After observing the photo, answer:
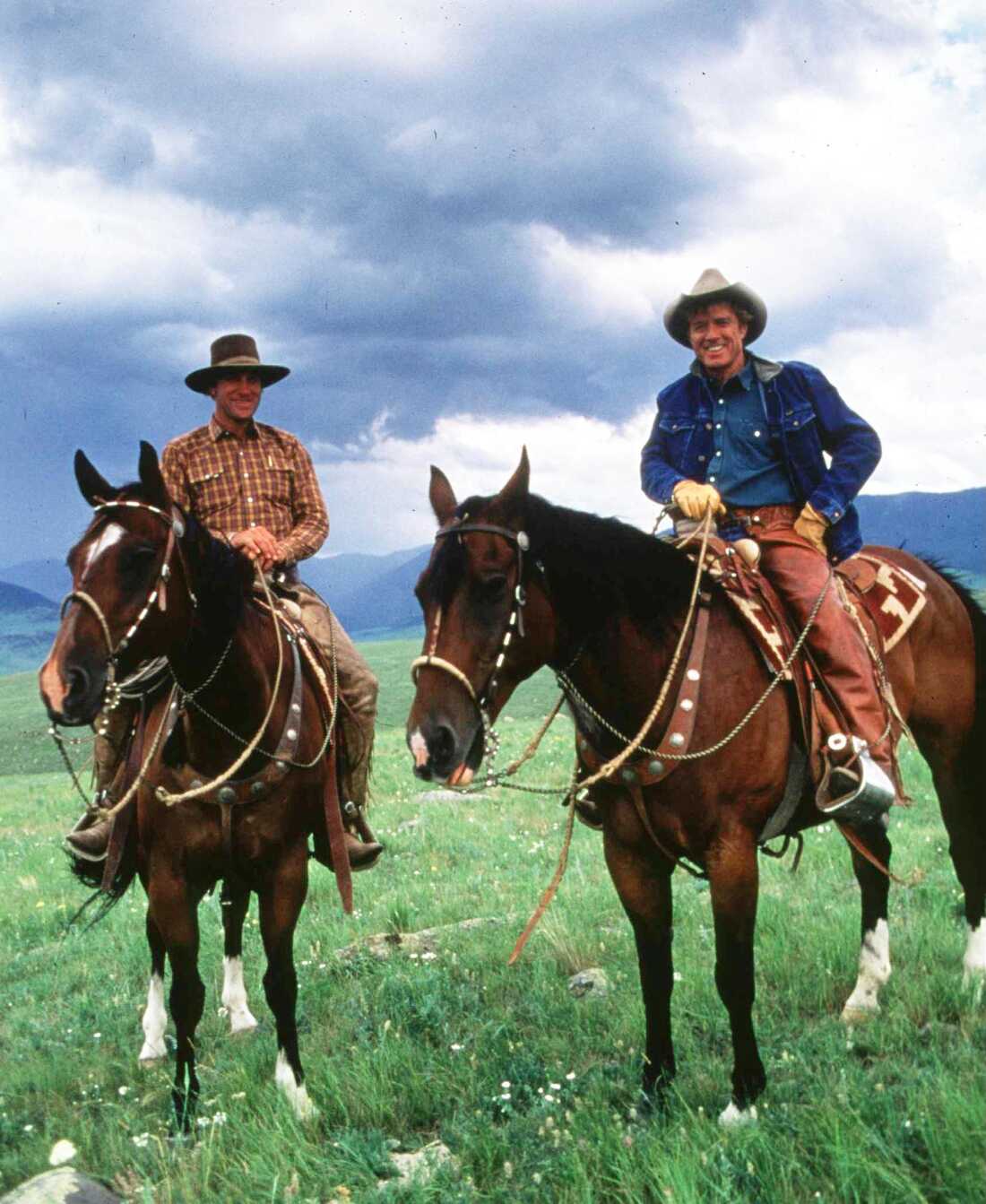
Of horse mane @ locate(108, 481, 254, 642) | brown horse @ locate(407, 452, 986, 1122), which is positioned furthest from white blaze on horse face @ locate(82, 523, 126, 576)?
brown horse @ locate(407, 452, 986, 1122)

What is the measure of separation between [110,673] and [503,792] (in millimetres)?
11118

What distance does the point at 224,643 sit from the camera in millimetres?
5285

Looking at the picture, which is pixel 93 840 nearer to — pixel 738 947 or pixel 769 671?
pixel 738 947

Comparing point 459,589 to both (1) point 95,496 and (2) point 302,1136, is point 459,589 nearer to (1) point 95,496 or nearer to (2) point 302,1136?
(1) point 95,496

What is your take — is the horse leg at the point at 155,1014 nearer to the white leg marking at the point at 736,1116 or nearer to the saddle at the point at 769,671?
the saddle at the point at 769,671

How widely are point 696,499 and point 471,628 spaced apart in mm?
1920

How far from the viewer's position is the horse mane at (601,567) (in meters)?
4.23

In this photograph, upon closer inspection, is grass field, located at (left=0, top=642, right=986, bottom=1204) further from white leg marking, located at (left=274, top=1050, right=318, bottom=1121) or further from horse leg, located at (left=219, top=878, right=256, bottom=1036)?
horse leg, located at (left=219, top=878, right=256, bottom=1036)

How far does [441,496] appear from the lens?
14.1 feet

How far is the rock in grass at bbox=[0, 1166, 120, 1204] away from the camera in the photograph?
4.33 metres

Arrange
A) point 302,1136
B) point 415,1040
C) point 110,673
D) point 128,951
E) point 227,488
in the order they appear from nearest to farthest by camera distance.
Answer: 1. point 110,673
2. point 302,1136
3. point 415,1040
4. point 227,488
5. point 128,951

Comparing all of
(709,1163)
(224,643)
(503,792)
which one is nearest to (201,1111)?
(224,643)

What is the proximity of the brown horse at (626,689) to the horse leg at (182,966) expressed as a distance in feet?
7.43

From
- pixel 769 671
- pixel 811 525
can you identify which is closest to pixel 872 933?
pixel 769 671
